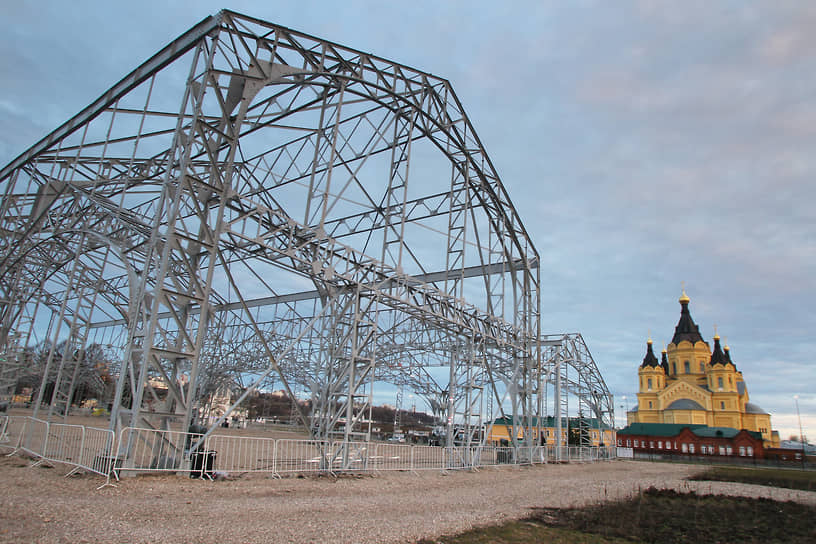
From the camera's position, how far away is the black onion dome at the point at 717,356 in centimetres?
7752

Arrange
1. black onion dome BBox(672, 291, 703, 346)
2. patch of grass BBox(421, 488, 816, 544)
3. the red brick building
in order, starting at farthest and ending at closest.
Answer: black onion dome BBox(672, 291, 703, 346)
the red brick building
patch of grass BBox(421, 488, 816, 544)

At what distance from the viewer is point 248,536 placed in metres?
6.73

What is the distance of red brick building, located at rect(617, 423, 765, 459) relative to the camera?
58.7 m

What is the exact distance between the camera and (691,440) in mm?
62281

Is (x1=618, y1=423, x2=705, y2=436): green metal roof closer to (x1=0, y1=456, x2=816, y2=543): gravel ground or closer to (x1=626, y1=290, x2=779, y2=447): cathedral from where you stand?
(x1=626, y1=290, x2=779, y2=447): cathedral

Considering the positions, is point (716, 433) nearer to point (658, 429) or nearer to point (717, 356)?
point (658, 429)

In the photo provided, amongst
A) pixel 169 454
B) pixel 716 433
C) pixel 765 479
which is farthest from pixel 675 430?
pixel 169 454

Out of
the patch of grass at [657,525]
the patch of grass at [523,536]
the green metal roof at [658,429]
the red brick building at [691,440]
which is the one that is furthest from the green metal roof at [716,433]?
the patch of grass at [523,536]

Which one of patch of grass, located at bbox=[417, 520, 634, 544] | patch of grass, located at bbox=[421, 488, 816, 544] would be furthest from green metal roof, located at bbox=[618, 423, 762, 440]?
patch of grass, located at bbox=[417, 520, 634, 544]

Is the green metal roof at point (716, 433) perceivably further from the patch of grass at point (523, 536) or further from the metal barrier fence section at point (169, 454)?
the patch of grass at point (523, 536)

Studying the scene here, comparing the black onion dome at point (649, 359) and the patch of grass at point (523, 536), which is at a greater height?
the black onion dome at point (649, 359)

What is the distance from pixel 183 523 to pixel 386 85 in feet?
53.2

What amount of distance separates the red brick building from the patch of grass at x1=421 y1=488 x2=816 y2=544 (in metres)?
52.4

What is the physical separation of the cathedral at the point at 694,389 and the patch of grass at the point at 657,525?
72627 mm
